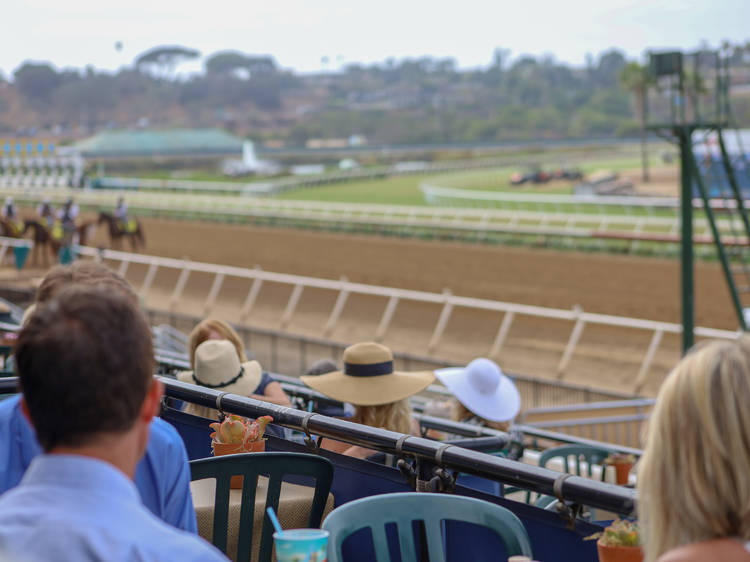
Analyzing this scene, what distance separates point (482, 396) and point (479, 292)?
10832mm

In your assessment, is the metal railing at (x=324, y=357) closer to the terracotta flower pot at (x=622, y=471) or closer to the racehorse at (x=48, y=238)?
the terracotta flower pot at (x=622, y=471)

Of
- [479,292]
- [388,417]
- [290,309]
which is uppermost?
[388,417]

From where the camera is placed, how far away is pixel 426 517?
6.77ft

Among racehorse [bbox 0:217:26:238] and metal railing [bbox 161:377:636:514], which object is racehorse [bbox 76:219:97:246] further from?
metal railing [bbox 161:377:636:514]

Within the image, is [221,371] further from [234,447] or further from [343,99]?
[343,99]

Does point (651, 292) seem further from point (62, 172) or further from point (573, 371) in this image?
point (62, 172)

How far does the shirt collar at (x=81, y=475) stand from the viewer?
129 cm

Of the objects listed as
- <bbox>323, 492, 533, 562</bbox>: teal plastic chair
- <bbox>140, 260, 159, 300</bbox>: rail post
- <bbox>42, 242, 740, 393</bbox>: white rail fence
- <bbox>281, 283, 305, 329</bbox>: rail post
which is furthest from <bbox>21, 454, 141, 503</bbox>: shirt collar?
<bbox>140, 260, 159, 300</bbox>: rail post

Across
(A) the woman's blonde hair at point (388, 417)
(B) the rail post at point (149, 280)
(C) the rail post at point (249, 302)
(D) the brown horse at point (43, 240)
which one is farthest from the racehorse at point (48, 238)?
(A) the woman's blonde hair at point (388, 417)

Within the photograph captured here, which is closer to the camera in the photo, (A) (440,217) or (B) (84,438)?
(B) (84,438)

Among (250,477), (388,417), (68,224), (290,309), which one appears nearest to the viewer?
(250,477)

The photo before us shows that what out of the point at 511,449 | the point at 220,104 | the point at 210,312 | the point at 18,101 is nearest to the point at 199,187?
the point at 210,312

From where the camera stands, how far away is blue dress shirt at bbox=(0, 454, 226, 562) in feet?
4.12

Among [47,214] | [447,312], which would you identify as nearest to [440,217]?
[47,214]
